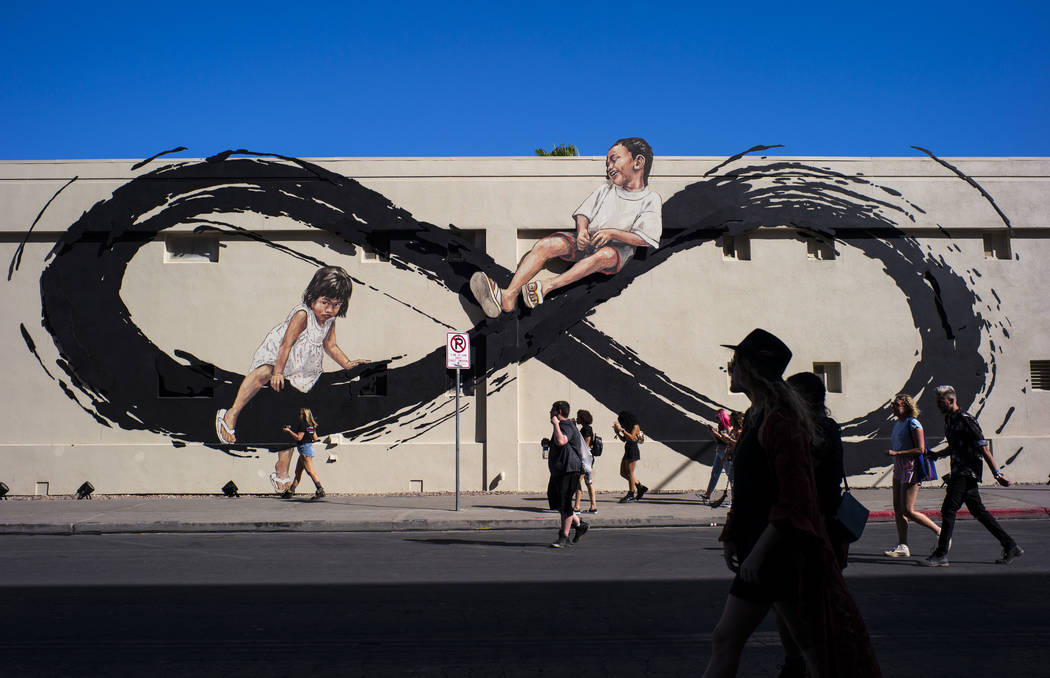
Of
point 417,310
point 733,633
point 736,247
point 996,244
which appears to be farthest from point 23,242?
point 996,244

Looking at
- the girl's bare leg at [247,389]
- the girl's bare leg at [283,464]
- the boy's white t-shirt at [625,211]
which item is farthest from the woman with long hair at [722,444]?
the girl's bare leg at [247,389]

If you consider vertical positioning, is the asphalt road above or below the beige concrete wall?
below

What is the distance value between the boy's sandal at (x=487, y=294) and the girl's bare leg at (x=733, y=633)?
12834mm

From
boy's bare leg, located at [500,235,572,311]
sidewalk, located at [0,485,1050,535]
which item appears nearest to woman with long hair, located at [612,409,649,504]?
sidewalk, located at [0,485,1050,535]

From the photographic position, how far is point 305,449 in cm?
1534

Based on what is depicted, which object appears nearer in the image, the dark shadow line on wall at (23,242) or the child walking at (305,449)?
the child walking at (305,449)

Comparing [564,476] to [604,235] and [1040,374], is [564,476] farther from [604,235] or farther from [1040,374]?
[1040,374]

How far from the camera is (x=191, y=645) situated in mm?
5805

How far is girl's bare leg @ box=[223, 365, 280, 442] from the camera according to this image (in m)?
16.2

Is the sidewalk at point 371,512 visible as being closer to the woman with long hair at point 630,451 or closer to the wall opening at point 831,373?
the woman with long hair at point 630,451

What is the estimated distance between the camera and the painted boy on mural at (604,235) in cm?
1638

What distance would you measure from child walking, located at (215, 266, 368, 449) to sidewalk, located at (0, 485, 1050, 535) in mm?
2056

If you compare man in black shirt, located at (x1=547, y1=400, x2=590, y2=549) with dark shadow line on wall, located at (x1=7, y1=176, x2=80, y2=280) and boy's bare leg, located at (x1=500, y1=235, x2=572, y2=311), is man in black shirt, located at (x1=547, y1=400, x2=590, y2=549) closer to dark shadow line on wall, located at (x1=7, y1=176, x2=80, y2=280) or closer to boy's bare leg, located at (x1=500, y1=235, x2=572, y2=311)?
boy's bare leg, located at (x1=500, y1=235, x2=572, y2=311)

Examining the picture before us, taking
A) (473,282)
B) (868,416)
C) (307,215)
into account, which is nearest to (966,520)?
(868,416)
